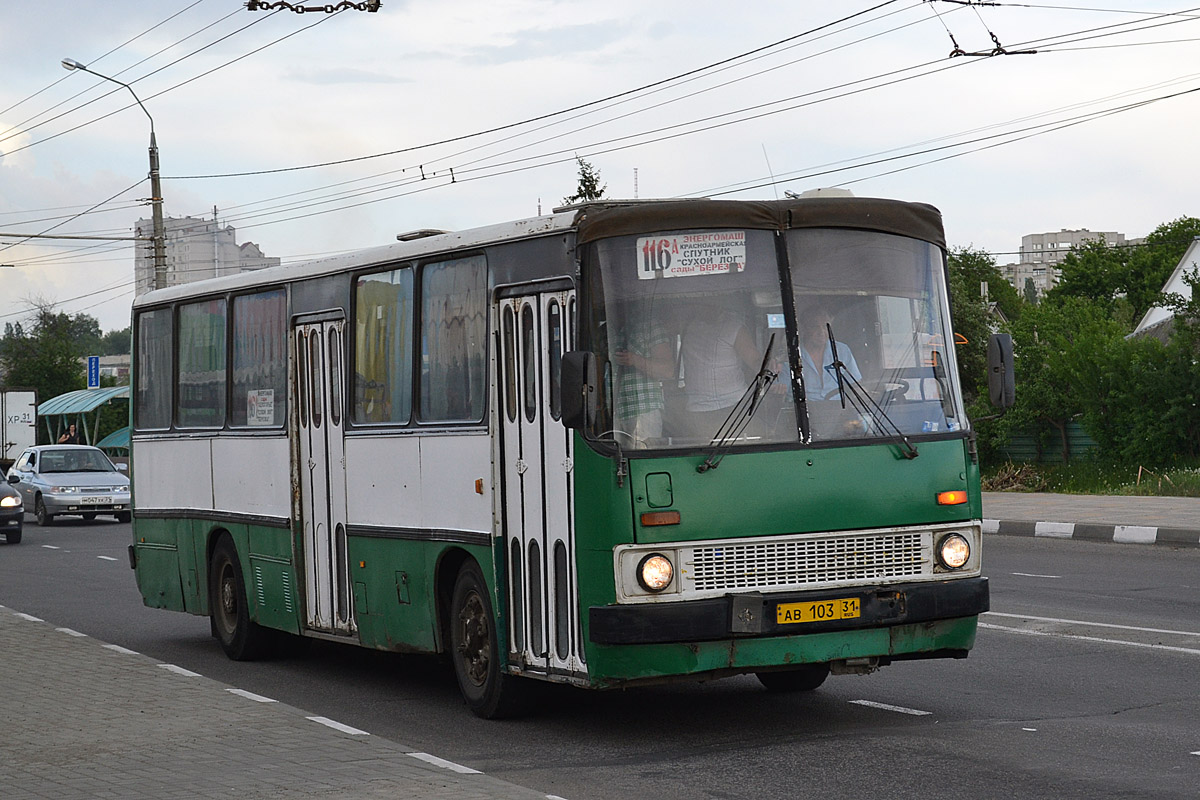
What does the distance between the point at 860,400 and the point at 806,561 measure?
90 centimetres

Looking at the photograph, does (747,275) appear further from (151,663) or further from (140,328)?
(140,328)

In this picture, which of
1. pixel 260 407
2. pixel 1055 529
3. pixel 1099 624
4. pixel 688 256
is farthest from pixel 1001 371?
pixel 1055 529

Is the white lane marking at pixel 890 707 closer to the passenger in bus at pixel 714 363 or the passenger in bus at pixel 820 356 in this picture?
the passenger in bus at pixel 820 356

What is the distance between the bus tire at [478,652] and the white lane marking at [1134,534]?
1352 centimetres

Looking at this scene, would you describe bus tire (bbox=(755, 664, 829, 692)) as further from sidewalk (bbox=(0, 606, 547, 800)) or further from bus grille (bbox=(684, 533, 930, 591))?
sidewalk (bbox=(0, 606, 547, 800))

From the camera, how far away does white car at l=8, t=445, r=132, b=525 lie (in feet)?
111

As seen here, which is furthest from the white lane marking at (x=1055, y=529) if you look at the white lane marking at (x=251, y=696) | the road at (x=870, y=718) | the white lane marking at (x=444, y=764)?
the white lane marking at (x=444, y=764)

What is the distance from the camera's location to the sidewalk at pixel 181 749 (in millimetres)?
7477

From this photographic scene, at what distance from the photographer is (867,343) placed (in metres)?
8.78

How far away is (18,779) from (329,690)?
378cm

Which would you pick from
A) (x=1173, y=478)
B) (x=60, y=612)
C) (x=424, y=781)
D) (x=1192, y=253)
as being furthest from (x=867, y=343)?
(x=1192, y=253)

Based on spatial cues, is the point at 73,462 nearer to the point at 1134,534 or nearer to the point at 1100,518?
the point at 1100,518

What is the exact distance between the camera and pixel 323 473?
11.6 m

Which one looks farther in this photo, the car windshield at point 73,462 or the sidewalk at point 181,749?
the car windshield at point 73,462
